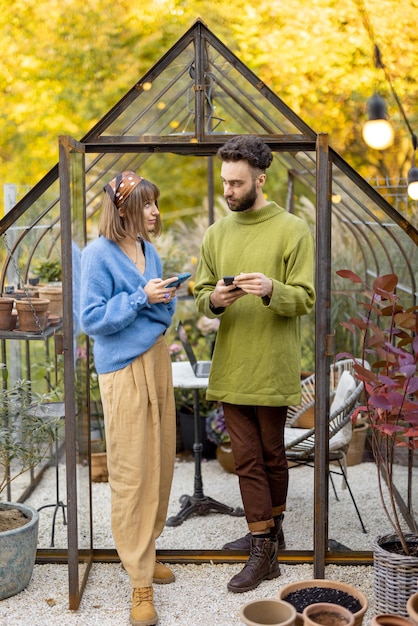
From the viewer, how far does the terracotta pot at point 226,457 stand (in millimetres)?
5641

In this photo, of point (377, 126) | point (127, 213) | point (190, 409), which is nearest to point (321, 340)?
point (127, 213)

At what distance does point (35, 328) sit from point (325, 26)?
8252mm

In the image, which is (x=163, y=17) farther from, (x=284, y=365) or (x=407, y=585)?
(x=407, y=585)

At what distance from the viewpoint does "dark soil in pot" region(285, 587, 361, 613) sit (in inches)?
121

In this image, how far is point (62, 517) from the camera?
4.82 meters

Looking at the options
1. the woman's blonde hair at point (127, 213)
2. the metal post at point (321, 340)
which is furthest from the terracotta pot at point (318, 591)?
the woman's blonde hair at point (127, 213)

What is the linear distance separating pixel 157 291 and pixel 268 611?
133 cm

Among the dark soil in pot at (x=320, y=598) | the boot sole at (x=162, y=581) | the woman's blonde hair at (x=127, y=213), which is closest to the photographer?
the dark soil in pot at (x=320, y=598)

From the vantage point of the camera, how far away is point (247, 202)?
12.1ft

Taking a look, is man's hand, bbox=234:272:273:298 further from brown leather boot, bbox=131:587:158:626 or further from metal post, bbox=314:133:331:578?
brown leather boot, bbox=131:587:158:626

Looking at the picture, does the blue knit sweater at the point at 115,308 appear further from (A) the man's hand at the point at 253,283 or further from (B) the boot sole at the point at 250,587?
(B) the boot sole at the point at 250,587

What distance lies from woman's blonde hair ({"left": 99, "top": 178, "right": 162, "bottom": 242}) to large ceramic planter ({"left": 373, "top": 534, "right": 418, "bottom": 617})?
5.65 feet

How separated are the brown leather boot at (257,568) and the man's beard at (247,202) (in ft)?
5.09

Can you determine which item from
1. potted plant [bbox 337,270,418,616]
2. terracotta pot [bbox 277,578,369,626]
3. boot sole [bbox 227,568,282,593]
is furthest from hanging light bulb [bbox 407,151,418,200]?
terracotta pot [bbox 277,578,369,626]
